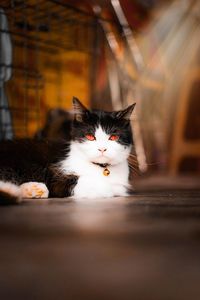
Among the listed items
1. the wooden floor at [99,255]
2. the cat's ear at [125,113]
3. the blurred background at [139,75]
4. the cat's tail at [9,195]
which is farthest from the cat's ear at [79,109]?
the blurred background at [139,75]

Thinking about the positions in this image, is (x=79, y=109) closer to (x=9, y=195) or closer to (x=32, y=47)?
(x=9, y=195)

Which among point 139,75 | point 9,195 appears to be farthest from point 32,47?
point 9,195

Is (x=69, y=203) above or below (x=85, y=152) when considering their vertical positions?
below

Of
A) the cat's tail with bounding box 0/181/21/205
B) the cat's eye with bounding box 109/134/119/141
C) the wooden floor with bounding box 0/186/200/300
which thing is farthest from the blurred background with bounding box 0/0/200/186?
the wooden floor with bounding box 0/186/200/300

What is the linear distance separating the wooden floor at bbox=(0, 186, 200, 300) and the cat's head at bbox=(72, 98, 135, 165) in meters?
0.42

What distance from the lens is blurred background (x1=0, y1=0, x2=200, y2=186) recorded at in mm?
2947

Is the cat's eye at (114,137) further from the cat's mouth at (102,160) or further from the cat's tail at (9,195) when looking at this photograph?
the cat's tail at (9,195)

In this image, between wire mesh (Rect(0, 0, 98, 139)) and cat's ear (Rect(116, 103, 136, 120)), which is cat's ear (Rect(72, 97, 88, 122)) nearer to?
cat's ear (Rect(116, 103, 136, 120))

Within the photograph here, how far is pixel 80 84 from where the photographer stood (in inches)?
134

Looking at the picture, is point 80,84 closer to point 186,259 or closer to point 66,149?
point 66,149

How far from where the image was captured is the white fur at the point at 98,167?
1.44 meters

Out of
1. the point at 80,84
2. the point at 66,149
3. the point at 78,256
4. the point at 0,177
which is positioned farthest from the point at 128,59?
the point at 78,256

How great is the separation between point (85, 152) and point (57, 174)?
13cm

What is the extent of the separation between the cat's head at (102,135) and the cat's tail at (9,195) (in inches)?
13.1
